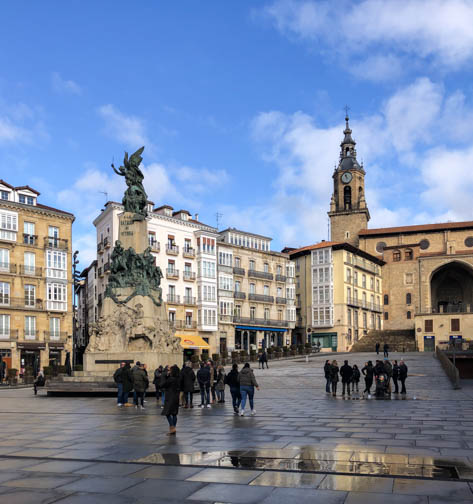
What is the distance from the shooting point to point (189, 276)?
62688 mm

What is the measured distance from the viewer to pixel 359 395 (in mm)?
24844

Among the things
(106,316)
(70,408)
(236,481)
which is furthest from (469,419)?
(106,316)

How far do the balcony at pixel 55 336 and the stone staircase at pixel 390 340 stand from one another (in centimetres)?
3497

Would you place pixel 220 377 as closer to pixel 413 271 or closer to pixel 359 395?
pixel 359 395

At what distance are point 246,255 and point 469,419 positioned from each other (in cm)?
5465

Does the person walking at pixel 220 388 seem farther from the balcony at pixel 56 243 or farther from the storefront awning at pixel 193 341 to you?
the storefront awning at pixel 193 341

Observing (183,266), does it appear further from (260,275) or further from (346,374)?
(346,374)

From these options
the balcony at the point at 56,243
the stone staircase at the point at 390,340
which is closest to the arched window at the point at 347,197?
the stone staircase at the point at 390,340

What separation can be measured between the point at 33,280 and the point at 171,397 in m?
42.3

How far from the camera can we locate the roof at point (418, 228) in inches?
3511

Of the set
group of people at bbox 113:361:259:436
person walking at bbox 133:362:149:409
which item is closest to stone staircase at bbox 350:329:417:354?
group of people at bbox 113:361:259:436

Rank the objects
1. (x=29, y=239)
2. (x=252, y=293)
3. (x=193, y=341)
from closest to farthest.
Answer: (x=29, y=239)
(x=193, y=341)
(x=252, y=293)

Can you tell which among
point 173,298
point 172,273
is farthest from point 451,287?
point 172,273

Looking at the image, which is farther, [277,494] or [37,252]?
[37,252]
